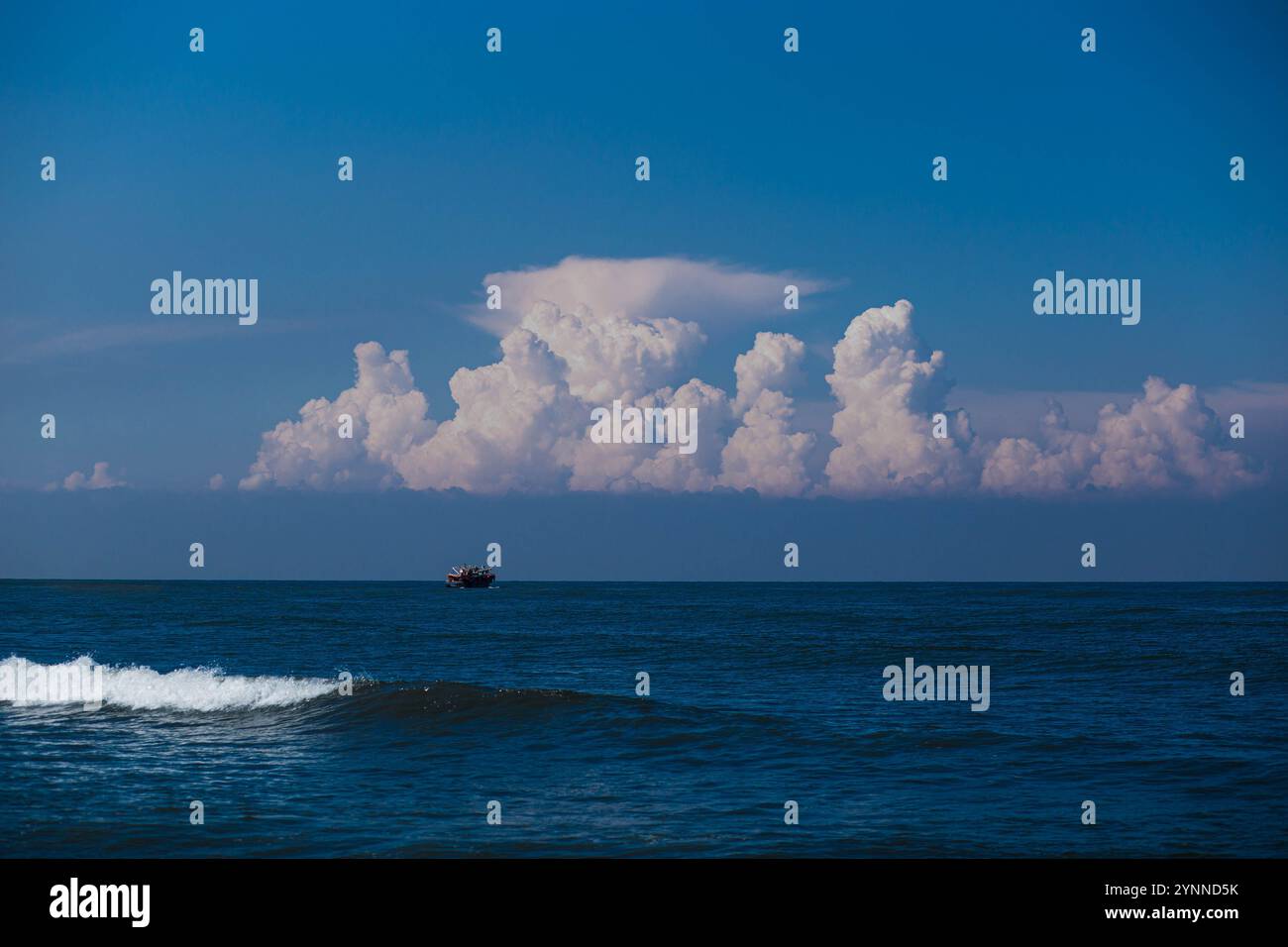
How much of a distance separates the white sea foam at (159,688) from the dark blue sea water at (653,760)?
0.59 feet

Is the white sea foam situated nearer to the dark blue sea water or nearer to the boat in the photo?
the dark blue sea water

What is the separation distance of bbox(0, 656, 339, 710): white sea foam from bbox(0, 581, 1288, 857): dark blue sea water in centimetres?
18

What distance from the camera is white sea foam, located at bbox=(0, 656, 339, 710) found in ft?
101

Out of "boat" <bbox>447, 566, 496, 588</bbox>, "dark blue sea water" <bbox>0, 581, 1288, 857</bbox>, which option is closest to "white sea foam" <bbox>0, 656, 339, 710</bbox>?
"dark blue sea water" <bbox>0, 581, 1288, 857</bbox>

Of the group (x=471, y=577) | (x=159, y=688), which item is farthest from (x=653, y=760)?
(x=471, y=577)

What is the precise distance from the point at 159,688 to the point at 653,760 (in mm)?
19192

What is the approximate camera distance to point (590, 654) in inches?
1954

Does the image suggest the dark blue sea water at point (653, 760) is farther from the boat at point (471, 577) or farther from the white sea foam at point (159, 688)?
the boat at point (471, 577)

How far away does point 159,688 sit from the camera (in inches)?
1298

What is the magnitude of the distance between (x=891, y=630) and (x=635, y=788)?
5159 cm

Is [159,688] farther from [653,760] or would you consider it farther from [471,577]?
[471,577]

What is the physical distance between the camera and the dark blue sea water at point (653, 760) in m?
16.2
